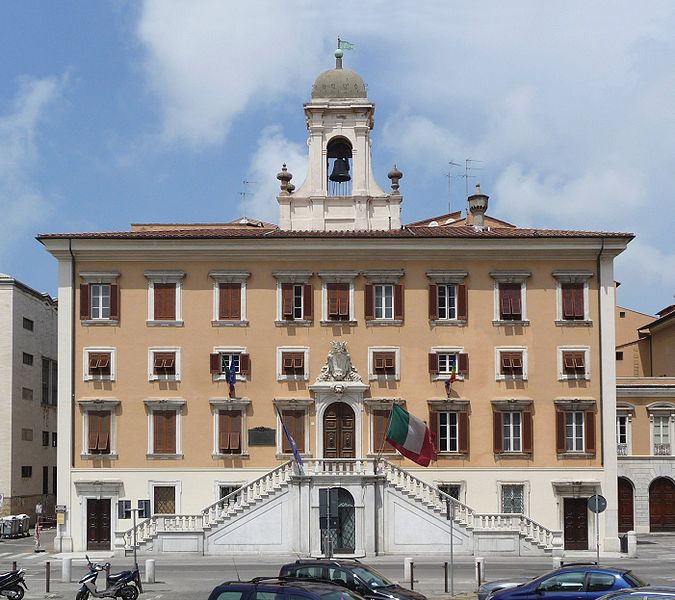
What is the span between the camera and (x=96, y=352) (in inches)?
2082

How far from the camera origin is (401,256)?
53125 millimetres

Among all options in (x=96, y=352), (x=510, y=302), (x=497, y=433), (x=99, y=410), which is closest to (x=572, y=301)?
(x=510, y=302)

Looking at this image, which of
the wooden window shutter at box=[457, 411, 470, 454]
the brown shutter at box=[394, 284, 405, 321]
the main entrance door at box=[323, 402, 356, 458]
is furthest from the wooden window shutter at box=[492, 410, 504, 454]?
the main entrance door at box=[323, 402, 356, 458]

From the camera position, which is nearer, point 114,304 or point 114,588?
point 114,588

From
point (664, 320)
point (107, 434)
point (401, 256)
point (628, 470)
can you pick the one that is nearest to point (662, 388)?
point (628, 470)

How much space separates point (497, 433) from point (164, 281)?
1574 centimetres

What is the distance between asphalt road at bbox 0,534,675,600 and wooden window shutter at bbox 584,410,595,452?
457cm

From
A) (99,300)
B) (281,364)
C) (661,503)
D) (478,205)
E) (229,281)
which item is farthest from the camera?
(478,205)

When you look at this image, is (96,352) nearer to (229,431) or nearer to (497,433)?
(229,431)

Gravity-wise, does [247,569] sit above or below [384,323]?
below

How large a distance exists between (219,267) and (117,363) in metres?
6.02

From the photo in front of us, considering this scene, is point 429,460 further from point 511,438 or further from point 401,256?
point 401,256

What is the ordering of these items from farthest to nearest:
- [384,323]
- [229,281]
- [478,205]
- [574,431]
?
[478,205]
[229,281]
[384,323]
[574,431]

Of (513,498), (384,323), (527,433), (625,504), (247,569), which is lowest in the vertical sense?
(247,569)
